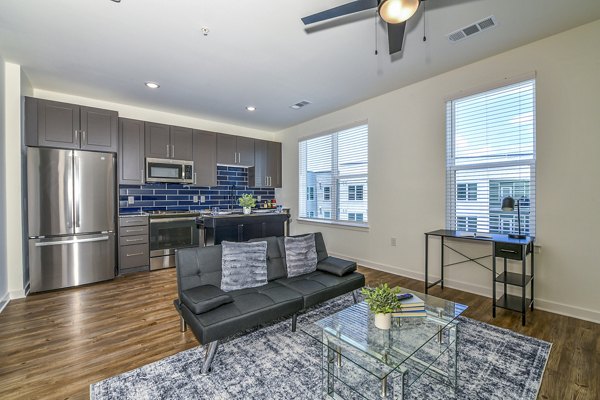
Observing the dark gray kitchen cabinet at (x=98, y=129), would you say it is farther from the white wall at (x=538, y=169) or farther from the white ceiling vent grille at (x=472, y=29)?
the white ceiling vent grille at (x=472, y=29)

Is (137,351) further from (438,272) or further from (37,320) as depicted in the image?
(438,272)

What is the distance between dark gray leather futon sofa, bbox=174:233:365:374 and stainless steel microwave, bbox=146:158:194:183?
9.52 feet

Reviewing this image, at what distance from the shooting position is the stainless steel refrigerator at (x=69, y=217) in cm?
361

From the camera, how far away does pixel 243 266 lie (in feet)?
8.70

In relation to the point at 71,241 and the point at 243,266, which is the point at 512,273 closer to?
the point at 243,266

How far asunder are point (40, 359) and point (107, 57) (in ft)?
10.2

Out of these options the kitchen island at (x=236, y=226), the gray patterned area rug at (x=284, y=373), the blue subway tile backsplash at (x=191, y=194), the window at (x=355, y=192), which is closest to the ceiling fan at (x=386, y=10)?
the gray patterned area rug at (x=284, y=373)

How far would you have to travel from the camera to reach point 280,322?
268cm

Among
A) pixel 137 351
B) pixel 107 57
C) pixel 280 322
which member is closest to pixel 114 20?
pixel 107 57

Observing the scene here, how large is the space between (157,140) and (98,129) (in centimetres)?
91

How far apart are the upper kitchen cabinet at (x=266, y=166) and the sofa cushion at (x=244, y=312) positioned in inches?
157

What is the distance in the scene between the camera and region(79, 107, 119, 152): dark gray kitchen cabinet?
407 cm

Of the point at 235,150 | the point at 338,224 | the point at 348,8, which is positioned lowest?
the point at 338,224

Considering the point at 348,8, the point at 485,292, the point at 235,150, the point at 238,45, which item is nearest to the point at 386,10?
the point at 348,8
